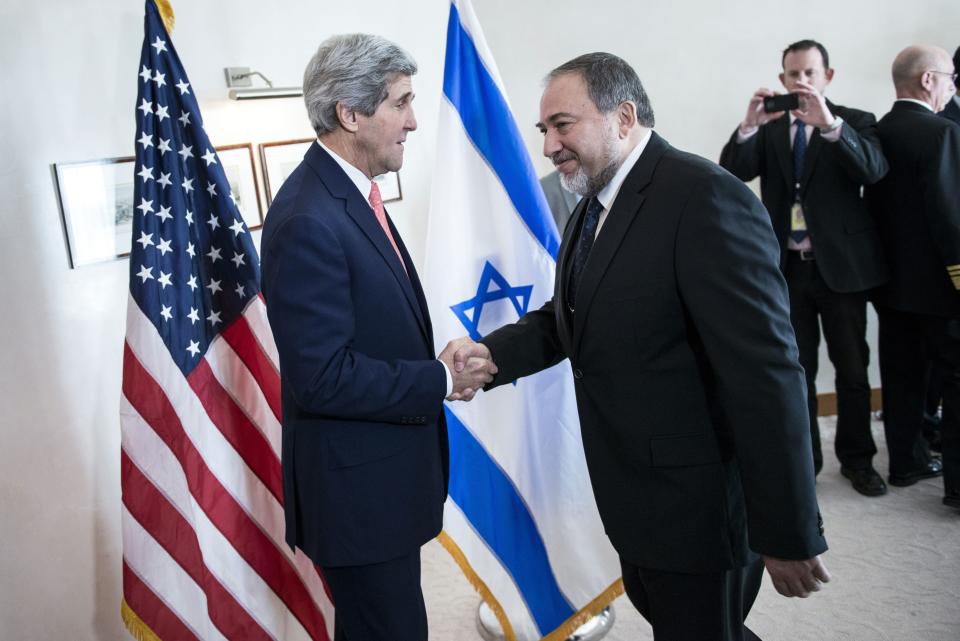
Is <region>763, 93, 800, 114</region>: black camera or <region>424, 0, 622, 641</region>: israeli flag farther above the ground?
<region>763, 93, 800, 114</region>: black camera

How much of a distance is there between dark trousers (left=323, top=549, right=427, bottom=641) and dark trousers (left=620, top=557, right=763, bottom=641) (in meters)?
0.52

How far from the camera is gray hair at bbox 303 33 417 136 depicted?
5.74 feet

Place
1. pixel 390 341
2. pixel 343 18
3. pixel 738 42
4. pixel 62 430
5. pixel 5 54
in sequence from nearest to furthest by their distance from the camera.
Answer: pixel 390 341
pixel 5 54
pixel 62 430
pixel 343 18
pixel 738 42

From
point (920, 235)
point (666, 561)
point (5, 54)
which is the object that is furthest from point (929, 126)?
point (5, 54)

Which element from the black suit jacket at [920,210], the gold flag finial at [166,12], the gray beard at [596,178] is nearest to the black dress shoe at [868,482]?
the black suit jacket at [920,210]

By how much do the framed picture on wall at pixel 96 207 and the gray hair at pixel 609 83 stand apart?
139 cm

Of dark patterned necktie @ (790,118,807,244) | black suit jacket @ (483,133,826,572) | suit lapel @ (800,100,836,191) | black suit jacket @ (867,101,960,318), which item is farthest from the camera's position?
dark patterned necktie @ (790,118,807,244)

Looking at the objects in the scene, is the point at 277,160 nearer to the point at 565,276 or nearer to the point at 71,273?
the point at 71,273

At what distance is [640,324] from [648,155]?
0.36 metres

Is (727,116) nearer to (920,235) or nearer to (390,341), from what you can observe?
(920,235)

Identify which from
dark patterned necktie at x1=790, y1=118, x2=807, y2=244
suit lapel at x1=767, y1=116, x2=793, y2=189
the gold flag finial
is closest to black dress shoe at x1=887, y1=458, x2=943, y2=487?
dark patterned necktie at x1=790, y1=118, x2=807, y2=244

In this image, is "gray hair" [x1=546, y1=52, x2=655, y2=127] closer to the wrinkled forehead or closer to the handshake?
the wrinkled forehead

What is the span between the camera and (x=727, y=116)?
14.7ft

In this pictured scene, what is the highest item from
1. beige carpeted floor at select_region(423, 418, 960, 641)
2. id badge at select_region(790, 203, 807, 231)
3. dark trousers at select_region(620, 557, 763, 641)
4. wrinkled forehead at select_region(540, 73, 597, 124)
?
wrinkled forehead at select_region(540, 73, 597, 124)
